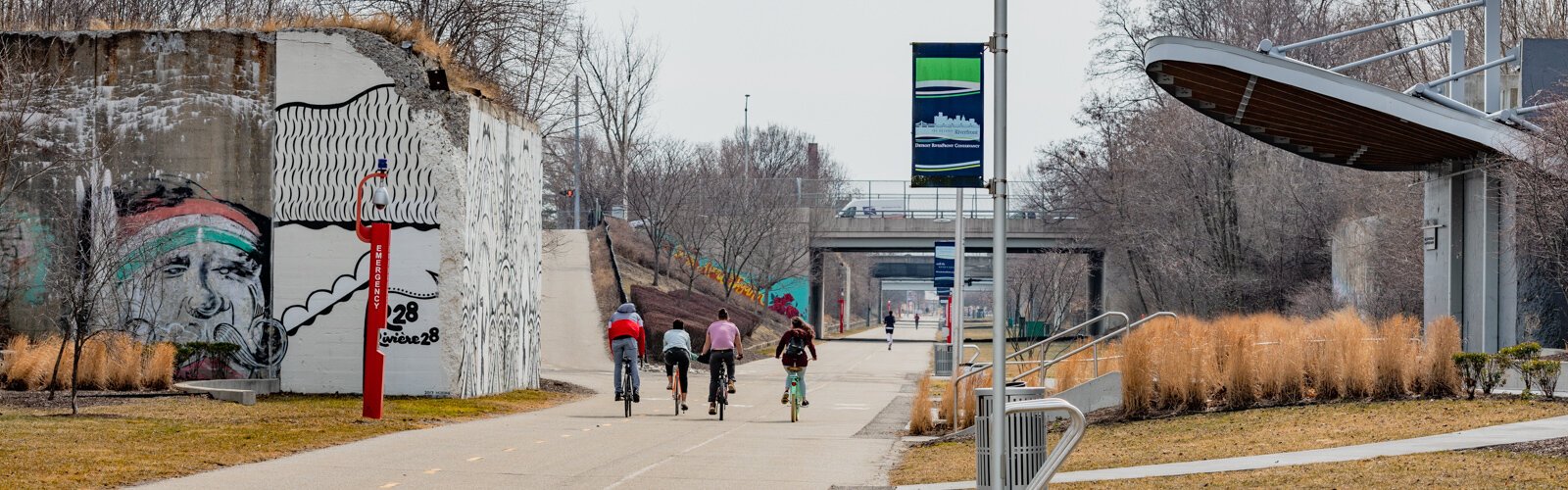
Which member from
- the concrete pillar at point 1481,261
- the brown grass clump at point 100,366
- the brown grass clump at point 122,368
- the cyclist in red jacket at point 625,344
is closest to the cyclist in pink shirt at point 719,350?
the cyclist in red jacket at point 625,344

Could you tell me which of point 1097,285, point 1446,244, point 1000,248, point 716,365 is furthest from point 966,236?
point 1000,248

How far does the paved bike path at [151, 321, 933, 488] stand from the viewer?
Result: 14.1 m

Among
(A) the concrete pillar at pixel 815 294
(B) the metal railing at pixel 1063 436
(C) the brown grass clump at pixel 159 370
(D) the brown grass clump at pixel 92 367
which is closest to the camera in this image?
(B) the metal railing at pixel 1063 436

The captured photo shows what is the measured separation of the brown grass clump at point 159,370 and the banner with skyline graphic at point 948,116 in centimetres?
1504

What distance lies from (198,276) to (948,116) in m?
15.9

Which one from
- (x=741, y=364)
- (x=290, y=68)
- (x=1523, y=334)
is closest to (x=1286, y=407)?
(x=1523, y=334)

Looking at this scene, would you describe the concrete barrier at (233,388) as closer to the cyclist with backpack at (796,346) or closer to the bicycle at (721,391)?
the bicycle at (721,391)

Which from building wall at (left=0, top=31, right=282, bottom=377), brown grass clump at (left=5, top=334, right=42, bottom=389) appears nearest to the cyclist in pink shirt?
building wall at (left=0, top=31, right=282, bottom=377)

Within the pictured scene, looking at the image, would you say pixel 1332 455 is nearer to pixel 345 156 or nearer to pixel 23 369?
pixel 345 156

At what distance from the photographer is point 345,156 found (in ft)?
→ 83.7

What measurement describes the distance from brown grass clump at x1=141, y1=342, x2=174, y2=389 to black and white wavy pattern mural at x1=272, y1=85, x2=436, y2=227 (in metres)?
2.81

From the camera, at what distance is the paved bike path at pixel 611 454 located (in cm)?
1411

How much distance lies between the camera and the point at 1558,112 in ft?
64.7

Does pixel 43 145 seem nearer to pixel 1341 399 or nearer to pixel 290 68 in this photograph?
pixel 290 68
